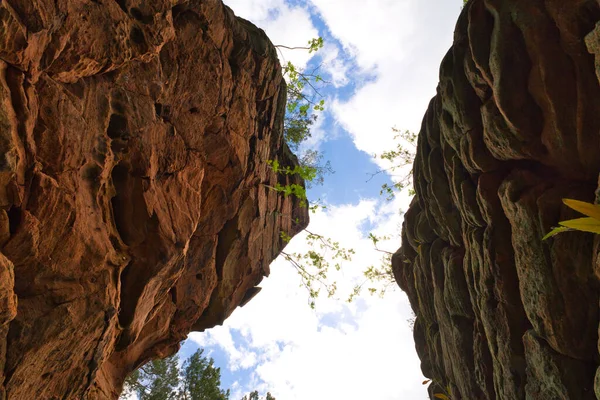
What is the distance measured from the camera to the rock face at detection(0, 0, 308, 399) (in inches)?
201

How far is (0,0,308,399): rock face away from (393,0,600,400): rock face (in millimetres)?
6322

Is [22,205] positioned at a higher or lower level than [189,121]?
lower

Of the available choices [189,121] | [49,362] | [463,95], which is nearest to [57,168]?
[49,362]

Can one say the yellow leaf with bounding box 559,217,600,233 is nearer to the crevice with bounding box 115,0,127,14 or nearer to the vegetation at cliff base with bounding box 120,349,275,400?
the crevice with bounding box 115,0,127,14

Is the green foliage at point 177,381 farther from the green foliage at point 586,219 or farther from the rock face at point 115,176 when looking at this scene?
the green foliage at point 586,219

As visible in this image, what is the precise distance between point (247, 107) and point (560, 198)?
8.84 metres

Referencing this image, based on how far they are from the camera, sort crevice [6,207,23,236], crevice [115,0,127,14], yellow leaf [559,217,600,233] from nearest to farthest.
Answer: yellow leaf [559,217,600,233], crevice [6,207,23,236], crevice [115,0,127,14]

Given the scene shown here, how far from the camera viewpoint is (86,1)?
573cm

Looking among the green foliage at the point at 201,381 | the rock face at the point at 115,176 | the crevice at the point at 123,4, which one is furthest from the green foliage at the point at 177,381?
the crevice at the point at 123,4

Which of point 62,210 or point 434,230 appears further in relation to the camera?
point 434,230

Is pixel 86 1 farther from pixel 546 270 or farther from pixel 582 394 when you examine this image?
pixel 582 394

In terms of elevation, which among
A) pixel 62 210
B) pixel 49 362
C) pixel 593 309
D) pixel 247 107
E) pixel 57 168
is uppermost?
pixel 247 107

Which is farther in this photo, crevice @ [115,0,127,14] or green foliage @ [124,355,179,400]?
green foliage @ [124,355,179,400]

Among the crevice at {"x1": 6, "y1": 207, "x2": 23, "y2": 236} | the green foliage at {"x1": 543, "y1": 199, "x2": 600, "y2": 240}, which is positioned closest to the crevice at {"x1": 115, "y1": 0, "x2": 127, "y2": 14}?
the crevice at {"x1": 6, "y1": 207, "x2": 23, "y2": 236}
